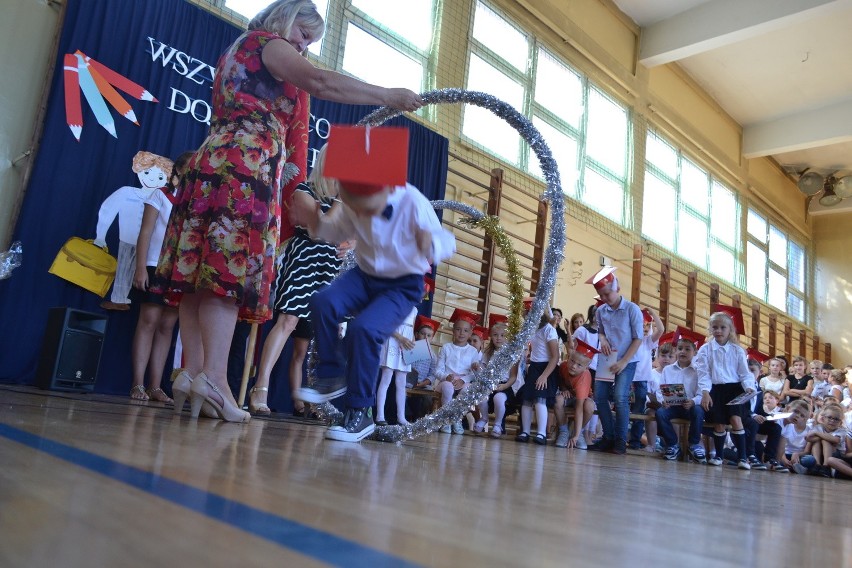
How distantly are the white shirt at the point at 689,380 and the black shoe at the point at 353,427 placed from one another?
12.8 ft

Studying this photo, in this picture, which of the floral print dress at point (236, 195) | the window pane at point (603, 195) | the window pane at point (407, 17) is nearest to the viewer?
the floral print dress at point (236, 195)

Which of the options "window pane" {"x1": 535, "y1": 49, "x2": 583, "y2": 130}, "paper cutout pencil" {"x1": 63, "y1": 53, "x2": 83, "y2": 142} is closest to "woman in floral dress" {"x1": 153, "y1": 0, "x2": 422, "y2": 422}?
"paper cutout pencil" {"x1": 63, "y1": 53, "x2": 83, "y2": 142}

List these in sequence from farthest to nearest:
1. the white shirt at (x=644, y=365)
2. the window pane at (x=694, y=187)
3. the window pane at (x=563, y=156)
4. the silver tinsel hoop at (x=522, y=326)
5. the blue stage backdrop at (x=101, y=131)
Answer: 1. the window pane at (x=694, y=187)
2. the window pane at (x=563, y=156)
3. the white shirt at (x=644, y=365)
4. the blue stage backdrop at (x=101, y=131)
5. the silver tinsel hoop at (x=522, y=326)

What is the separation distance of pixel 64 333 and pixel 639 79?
9.42m

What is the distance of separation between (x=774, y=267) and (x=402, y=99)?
14.5 m

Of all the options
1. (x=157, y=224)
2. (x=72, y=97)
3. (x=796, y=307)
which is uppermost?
(x=796, y=307)

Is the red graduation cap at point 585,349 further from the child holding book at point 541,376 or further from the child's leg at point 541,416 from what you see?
the child's leg at point 541,416

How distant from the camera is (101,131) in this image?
15.4 feet

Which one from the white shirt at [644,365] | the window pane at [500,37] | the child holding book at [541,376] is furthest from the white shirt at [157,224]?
the window pane at [500,37]

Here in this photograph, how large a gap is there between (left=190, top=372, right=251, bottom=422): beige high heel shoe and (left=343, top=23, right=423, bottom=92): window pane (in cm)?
536

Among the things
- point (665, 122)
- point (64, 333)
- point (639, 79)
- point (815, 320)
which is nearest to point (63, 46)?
point (64, 333)

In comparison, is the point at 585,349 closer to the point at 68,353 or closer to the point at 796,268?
the point at 68,353

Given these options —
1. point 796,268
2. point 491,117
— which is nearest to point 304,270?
point 491,117

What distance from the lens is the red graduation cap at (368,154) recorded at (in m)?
1.54
